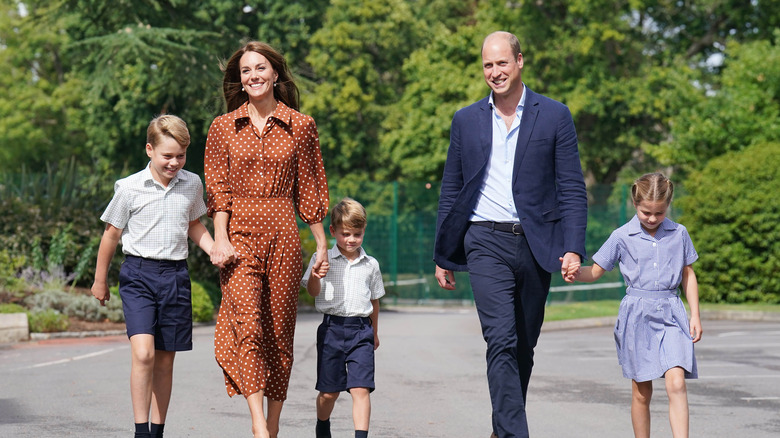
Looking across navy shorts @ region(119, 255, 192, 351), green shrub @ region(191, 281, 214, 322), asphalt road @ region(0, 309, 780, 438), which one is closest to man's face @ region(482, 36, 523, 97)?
navy shorts @ region(119, 255, 192, 351)

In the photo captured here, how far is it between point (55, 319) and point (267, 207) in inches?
361

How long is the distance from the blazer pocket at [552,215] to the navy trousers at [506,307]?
0.55 ft

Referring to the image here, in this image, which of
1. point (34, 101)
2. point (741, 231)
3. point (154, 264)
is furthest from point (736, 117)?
point (34, 101)

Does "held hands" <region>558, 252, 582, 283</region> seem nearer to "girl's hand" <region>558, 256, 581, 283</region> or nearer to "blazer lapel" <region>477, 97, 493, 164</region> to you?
"girl's hand" <region>558, 256, 581, 283</region>

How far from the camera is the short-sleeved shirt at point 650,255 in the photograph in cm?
569

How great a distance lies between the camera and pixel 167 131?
568 centimetres

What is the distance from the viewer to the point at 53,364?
10648 mm

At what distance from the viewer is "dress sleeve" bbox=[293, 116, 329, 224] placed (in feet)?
18.5

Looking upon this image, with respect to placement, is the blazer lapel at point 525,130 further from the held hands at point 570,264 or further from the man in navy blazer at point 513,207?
the held hands at point 570,264

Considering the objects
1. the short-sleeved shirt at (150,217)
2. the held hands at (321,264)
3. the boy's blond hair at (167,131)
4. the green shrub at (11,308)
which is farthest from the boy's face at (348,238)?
the green shrub at (11,308)

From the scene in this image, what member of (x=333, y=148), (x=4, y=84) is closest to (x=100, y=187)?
(x=333, y=148)

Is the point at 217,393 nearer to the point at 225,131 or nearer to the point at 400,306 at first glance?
the point at 225,131

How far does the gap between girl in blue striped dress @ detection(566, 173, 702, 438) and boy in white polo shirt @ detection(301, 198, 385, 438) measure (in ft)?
3.78

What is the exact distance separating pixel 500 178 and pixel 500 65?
58 centimetres
